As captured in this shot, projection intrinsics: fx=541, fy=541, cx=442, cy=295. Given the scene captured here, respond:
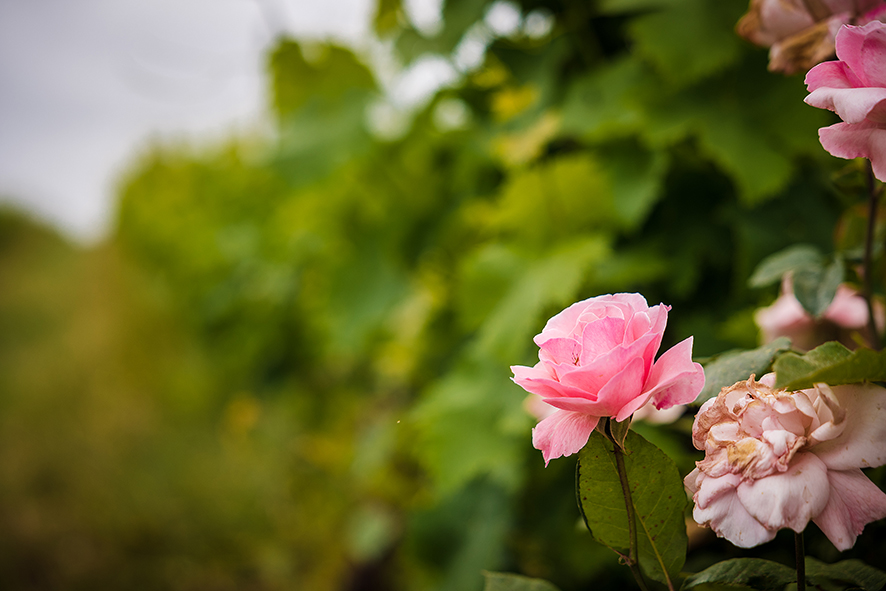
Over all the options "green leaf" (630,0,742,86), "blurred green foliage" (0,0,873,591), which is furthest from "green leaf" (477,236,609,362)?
"green leaf" (630,0,742,86)

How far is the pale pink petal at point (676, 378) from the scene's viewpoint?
0.69ft

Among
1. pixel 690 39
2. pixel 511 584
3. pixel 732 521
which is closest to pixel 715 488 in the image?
pixel 732 521

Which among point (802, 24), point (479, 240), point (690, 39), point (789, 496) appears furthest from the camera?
point (479, 240)

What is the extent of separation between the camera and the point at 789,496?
20cm

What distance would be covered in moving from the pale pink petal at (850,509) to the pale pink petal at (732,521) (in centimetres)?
3

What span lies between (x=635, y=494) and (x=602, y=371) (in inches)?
2.9

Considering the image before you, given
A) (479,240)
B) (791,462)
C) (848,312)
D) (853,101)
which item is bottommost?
(479,240)

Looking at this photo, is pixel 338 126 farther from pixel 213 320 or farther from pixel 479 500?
pixel 213 320

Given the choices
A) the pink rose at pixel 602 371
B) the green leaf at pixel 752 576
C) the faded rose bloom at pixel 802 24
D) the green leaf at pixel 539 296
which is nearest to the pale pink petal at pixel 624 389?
the pink rose at pixel 602 371

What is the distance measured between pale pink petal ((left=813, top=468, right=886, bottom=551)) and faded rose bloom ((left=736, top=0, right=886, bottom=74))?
0.22 metres

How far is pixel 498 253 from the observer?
69cm

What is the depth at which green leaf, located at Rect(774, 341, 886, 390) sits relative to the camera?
201 mm

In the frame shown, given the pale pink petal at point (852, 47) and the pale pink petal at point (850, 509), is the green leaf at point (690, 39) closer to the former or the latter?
the pale pink petal at point (852, 47)

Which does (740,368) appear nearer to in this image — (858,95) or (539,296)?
(858,95)
